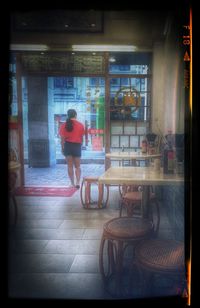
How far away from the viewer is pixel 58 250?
3555 millimetres

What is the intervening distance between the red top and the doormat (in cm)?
119

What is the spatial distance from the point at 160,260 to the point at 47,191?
4831 mm

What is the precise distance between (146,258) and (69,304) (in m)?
0.69

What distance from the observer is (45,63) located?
6492 millimetres

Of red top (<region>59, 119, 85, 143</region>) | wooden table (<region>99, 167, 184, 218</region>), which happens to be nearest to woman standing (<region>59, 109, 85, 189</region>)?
red top (<region>59, 119, 85, 143</region>)

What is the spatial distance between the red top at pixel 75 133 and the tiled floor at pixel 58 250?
1424 millimetres

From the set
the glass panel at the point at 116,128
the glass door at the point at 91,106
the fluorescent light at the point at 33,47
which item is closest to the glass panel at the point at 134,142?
the glass panel at the point at 116,128

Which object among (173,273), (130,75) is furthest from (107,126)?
(173,273)

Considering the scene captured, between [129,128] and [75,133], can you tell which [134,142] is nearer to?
[129,128]

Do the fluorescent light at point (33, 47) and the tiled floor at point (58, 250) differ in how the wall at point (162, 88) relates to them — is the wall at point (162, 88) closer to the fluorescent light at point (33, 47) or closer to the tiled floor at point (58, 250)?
the tiled floor at point (58, 250)

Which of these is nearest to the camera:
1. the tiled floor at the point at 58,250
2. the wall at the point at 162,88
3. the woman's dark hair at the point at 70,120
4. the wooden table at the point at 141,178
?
the tiled floor at the point at 58,250

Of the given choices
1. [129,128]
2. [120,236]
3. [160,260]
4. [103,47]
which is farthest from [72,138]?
[160,260]

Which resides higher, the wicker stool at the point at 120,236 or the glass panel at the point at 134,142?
the glass panel at the point at 134,142

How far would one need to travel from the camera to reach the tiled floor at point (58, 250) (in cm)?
267
